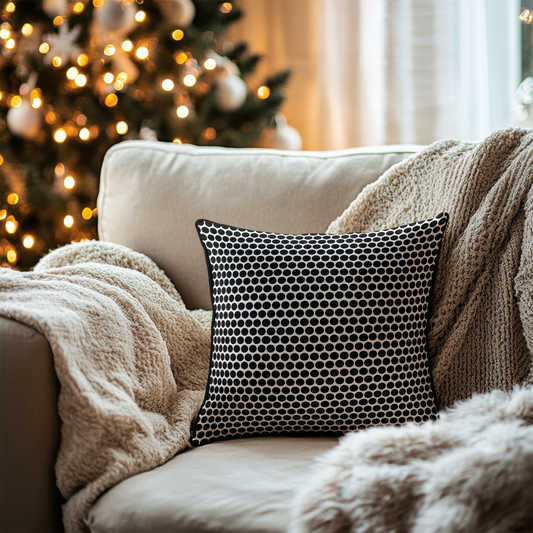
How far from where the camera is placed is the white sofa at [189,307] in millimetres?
657

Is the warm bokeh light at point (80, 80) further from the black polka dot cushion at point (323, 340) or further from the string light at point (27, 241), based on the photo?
the black polka dot cushion at point (323, 340)

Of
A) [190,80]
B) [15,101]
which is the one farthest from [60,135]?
[190,80]

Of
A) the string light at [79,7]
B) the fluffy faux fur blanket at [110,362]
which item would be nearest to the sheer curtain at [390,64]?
the string light at [79,7]

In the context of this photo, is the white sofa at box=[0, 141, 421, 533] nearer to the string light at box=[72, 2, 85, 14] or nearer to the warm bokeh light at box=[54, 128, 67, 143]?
the warm bokeh light at box=[54, 128, 67, 143]

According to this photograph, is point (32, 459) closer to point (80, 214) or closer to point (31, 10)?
point (80, 214)

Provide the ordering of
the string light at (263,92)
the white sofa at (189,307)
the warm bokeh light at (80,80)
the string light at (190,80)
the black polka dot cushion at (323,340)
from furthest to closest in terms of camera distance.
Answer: the string light at (263,92), the string light at (190,80), the warm bokeh light at (80,80), the black polka dot cushion at (323,340), the white sofa at (189,307)

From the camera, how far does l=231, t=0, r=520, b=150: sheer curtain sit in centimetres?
200

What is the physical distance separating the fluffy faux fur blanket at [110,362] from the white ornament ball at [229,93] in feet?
3.66

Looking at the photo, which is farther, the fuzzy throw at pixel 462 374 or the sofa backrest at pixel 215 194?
the sofa backrest at pixel 215 194

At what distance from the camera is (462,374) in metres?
0.90

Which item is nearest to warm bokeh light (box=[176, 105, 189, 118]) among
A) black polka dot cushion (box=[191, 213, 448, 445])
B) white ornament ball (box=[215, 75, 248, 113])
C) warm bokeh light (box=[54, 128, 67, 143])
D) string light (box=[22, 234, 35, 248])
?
white ornament ball (box=[215, 75, 248, 113])

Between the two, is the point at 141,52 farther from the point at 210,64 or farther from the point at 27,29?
the point at 27,29

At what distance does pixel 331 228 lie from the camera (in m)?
1.03

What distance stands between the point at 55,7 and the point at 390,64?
4.15 ft
